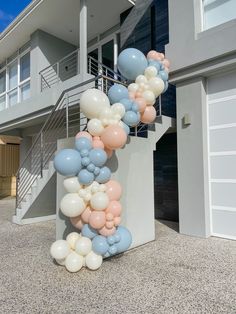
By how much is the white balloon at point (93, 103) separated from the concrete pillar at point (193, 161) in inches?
92.2

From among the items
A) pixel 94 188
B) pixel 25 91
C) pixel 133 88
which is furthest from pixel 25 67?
pixel 94 188

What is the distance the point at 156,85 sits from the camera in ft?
15.7

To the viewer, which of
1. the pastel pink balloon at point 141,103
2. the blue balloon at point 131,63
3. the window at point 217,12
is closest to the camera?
the pastel pink balloon at point 141,103

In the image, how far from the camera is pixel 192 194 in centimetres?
562

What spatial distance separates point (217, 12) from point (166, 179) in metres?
4.13

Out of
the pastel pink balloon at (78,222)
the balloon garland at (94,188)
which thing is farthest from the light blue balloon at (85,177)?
the pastel pink balloon at (78,222)

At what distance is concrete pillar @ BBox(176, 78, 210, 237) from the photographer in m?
5.50

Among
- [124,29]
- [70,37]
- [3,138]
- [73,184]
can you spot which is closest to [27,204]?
[73,184]

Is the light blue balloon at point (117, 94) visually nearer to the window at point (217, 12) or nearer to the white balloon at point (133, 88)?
the white balloon at point (133, 88)

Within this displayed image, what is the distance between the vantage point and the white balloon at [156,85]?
478cm

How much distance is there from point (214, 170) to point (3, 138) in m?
11.9

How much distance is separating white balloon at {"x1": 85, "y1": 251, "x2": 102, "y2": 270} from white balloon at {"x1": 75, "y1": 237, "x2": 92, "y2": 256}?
7 cm

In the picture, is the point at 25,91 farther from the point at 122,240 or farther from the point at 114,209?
the point at 122,240

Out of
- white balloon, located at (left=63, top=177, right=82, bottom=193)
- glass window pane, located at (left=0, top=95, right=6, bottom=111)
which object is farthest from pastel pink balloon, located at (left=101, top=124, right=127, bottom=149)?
glass window pane, located at (left=0, top=95, right=6, bottom=111)
